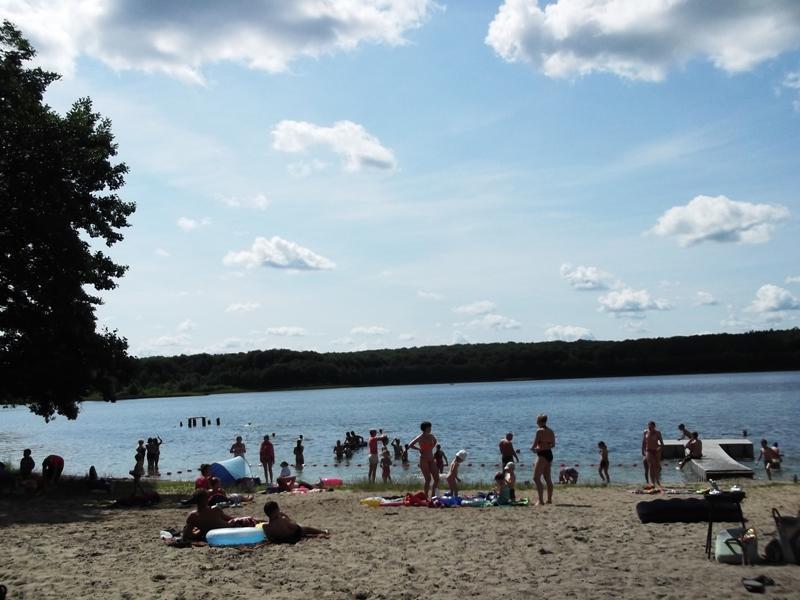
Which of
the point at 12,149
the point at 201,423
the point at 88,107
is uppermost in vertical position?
the point at 88,107

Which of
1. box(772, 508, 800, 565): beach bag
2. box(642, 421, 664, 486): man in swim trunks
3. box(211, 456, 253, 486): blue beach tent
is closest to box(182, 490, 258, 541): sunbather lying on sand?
box(772, 508, 800, 565): beach bag

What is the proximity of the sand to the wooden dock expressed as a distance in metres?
8.50

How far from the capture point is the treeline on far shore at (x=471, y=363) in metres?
133

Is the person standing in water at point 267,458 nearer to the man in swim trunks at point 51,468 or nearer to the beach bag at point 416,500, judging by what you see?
the man in swim trunks at point 51,468

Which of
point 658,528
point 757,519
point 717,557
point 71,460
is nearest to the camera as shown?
point 717,557

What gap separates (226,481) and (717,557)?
13.6 metres

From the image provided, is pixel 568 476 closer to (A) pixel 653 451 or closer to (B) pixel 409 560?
(A) pixel 653 451

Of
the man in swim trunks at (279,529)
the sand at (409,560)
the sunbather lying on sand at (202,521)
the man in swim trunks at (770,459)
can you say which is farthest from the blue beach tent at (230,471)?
the man in swim trunks at (770,459)

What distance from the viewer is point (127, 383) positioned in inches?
739

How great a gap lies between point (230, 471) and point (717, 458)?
47.8 ft

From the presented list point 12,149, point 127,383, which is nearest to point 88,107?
point 12,149

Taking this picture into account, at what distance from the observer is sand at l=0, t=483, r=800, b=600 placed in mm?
7289

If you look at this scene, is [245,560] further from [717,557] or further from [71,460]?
[71,460]

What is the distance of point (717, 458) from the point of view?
2278 cm
